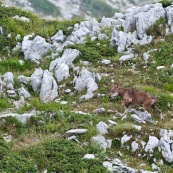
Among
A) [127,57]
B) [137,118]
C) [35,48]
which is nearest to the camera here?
[137,118]

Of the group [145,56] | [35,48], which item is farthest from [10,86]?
[145,56]

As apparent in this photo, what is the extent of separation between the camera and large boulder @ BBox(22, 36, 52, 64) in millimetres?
19219

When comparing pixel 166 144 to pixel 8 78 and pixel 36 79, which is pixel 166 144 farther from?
pixel 8 78

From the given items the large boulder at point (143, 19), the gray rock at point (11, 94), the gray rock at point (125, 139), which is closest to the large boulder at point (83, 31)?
the large boulder at point (143, 19)

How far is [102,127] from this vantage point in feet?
40.8

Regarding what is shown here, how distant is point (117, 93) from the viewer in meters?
14.8

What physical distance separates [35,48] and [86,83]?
15.5 ft

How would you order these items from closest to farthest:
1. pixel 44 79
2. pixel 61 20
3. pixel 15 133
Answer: pixel 15 133 < pixel 44 79 < pixel 61 20

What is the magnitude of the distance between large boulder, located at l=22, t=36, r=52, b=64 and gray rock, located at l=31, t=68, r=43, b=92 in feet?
6.60

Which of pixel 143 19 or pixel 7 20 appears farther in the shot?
pixel 7 20

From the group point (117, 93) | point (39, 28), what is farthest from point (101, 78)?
point (39, 28)

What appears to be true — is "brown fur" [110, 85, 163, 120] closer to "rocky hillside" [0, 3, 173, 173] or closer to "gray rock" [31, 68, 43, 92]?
"rocky hillside" [0, 3, 173, 173]

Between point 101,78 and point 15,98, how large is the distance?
341 cm

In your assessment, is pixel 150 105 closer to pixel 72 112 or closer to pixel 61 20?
pixel 72 112
